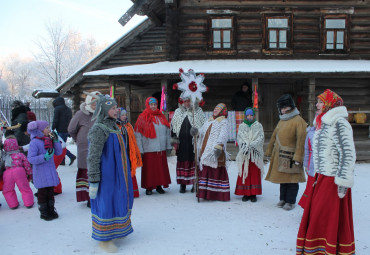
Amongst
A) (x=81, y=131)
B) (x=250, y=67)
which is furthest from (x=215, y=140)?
(x=250, y=67)

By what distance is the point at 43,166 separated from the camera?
4.79 m

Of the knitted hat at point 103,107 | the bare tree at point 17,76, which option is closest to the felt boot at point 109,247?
the knitted hat at point 103,107

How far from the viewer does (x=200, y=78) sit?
5598 mm

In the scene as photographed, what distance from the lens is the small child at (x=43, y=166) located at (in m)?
4.69

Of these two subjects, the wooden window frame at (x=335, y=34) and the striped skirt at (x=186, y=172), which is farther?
the wooden window frame at (x=335, y=34)

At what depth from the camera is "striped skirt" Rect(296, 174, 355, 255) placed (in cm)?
292

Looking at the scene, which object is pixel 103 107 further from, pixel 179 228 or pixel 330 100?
pixel 330 100

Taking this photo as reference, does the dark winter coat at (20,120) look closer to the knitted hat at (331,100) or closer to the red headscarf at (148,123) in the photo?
the red headscarf at (148,123)

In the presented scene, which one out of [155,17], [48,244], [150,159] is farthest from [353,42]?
[48,244]

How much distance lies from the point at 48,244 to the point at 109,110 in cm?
184

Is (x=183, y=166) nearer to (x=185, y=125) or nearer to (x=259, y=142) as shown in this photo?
(x=185, y=125)

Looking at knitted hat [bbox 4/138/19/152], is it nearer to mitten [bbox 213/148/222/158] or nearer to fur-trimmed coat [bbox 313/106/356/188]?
mitten [bbox 213/148/222/158]

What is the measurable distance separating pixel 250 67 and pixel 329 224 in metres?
7.76

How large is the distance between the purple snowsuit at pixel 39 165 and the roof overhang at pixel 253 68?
5403mm
